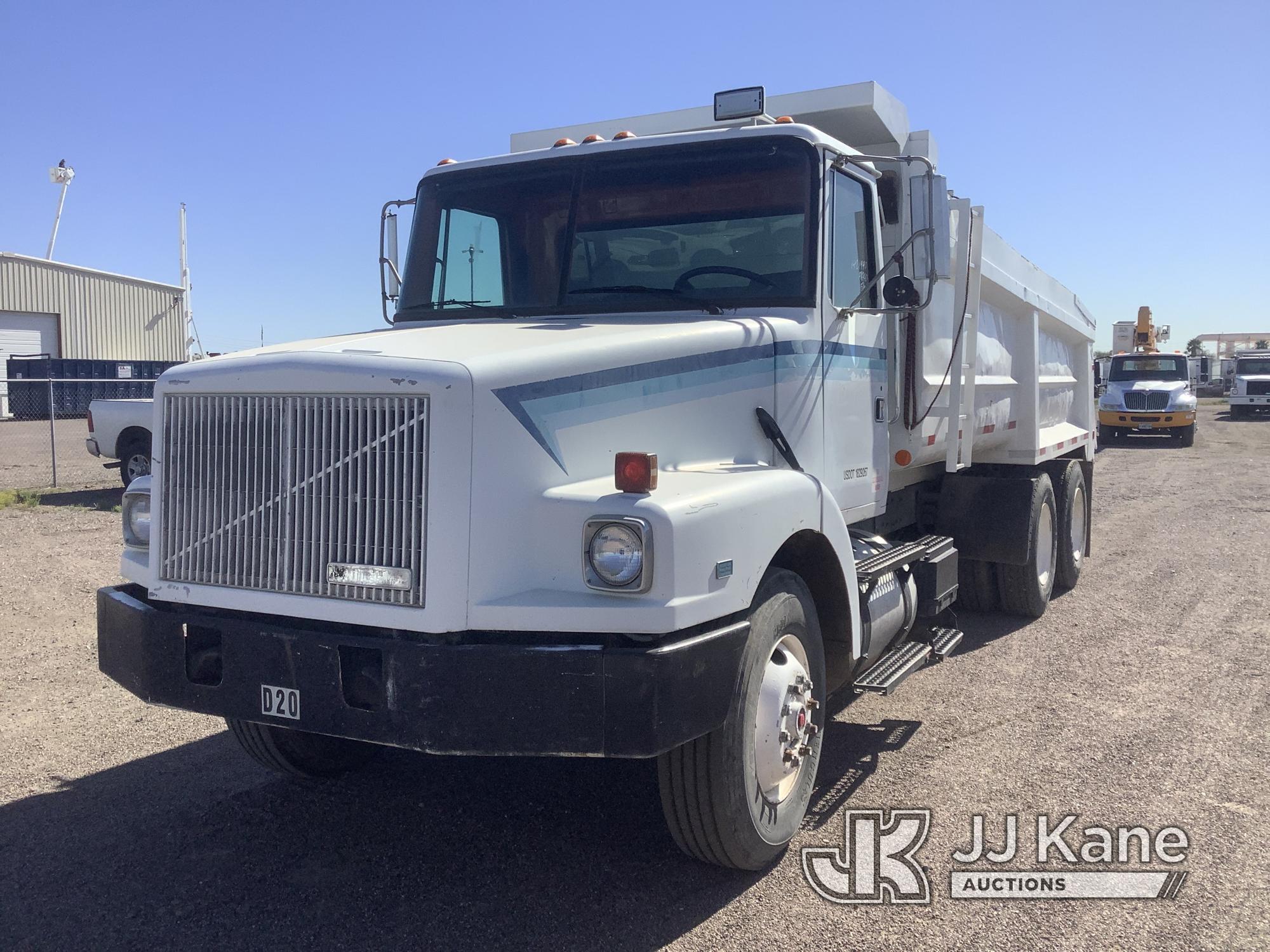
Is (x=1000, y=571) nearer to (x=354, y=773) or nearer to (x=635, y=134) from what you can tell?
(x=635, y=134)

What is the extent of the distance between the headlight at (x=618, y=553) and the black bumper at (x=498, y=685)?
181 mm

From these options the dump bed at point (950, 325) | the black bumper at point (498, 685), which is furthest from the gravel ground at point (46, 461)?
the black bumper at point (498, 685)

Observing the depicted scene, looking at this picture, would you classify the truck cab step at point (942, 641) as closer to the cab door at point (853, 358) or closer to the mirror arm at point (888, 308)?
the cab door at point (853, 358)

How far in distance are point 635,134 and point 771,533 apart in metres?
3.22

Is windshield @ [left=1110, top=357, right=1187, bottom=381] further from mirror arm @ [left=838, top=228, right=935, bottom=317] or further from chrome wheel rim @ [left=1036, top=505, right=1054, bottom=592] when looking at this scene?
mirror arm @ [left=838, top=228, right=935, bottom=317]

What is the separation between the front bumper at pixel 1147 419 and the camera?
26.2 m

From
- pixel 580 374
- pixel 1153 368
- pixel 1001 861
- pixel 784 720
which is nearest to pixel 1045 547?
pixel 1001 861

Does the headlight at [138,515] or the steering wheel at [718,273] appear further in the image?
the steering wheel at [718,273]

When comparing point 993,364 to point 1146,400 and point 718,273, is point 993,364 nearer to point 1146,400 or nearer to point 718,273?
point 718,273

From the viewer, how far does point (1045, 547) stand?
8.21 meters

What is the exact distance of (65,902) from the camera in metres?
3.65

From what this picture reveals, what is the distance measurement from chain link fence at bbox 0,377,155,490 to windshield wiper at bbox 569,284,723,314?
11363mm

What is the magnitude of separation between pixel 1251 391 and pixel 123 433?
35012mm

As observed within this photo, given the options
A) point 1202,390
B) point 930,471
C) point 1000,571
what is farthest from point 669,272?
point 1202,390
